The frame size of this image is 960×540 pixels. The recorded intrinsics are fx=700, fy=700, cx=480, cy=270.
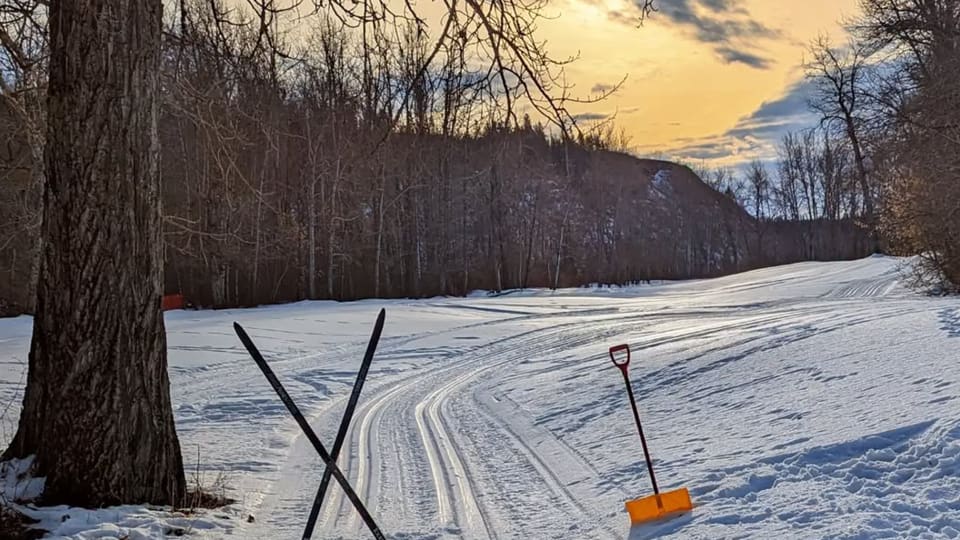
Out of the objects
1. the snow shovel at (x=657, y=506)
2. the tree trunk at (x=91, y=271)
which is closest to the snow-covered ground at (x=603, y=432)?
the snow shovel at (x=657, y=506)

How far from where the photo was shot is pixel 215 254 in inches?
1073

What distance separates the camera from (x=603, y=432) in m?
7.35

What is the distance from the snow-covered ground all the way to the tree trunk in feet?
1.83

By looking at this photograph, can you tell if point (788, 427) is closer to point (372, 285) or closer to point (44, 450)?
point (44, 450)

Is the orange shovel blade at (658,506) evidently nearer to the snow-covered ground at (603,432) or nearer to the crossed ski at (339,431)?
the snow-covered ground at (603,432)

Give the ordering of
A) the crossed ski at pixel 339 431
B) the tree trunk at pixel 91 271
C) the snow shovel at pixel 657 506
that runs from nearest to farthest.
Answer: the crossed ski at pixel 339 431 → the tree trunk at pixel 91 271 → the snow shovel at pixel 657 506

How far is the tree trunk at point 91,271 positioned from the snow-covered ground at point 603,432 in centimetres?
56

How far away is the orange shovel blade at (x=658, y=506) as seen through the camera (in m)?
4.60

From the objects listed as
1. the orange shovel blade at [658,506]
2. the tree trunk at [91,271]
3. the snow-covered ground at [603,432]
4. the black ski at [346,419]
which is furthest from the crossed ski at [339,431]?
the orange shovel blade at [658,506]

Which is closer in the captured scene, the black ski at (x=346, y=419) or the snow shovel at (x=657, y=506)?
the black ski at (x=346, y=419)

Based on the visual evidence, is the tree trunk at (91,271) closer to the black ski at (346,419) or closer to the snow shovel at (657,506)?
the black ski at (346,419)

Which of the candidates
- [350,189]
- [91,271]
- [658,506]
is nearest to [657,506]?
[658,506]

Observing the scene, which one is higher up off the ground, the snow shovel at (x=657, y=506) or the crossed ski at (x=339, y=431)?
the crossed ski at (x=339, y=431)

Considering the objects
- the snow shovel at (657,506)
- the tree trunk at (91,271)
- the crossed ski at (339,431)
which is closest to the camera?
the crossed ski at (339,431)
